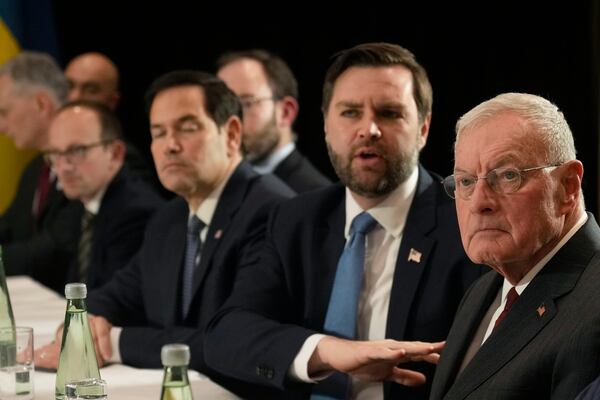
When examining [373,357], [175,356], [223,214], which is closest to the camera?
[175,356]

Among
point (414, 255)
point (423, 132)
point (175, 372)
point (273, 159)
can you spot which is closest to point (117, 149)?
point (273, 159)

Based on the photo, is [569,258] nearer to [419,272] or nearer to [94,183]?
[419,272]

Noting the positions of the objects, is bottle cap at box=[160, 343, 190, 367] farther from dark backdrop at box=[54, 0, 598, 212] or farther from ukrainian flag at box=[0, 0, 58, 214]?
ukrainian flag at box=[0, 0, 58, 214]

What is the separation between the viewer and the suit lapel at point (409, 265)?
2961 millimetres

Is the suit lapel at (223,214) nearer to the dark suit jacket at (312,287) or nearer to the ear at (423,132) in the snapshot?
the dark suit jacket at (312,287)

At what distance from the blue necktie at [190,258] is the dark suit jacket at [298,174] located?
128cm

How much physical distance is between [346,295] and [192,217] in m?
0.95

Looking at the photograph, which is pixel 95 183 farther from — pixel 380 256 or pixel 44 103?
pixel 380 256

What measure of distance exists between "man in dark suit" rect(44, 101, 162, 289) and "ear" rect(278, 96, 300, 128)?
0.84 m

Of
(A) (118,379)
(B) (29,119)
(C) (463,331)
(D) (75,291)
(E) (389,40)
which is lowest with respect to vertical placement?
(A) (118,379)

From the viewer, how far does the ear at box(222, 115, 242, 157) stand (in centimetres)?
393

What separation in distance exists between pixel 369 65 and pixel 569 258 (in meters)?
1.13


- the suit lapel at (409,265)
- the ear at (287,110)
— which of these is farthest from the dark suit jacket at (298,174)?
the suit lapel at (409,265)

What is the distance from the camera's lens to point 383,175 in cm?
308
